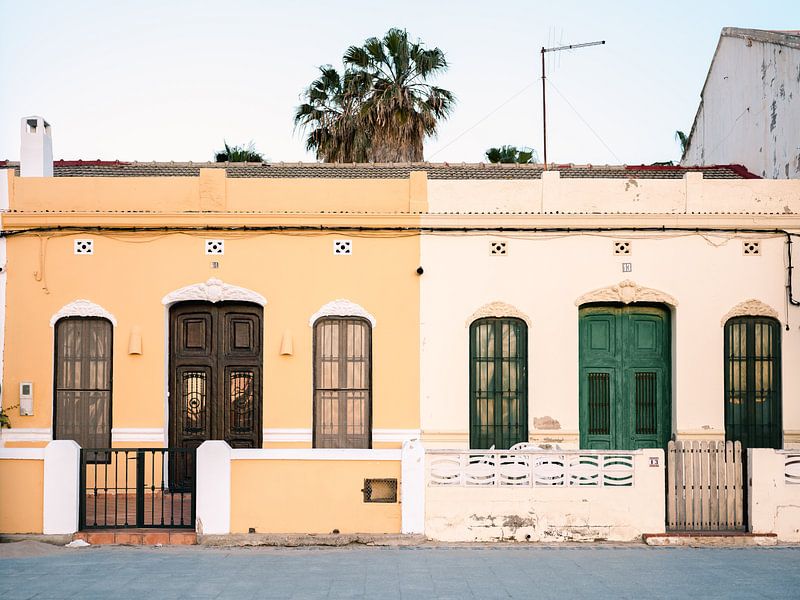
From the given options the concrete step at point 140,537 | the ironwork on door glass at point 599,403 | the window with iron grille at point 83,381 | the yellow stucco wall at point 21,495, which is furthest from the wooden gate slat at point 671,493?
the window with iron grille at point 83,381

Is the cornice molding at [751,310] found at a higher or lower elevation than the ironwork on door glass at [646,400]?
higher

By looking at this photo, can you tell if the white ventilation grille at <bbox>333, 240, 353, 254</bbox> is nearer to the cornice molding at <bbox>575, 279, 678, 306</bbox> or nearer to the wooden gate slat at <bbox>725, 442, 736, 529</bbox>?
the cornice molding at <bbox>575, 279, 678, 306</bbox>

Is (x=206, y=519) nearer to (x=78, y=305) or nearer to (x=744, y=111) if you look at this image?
(x=78, y=305)

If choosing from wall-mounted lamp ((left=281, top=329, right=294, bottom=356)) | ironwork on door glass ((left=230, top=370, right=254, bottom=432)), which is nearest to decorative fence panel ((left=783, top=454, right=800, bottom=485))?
wall-mounted lamp ((left=281, top=329, right=294, bottom=356))

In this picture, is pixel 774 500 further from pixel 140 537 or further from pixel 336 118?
pixel 336 118

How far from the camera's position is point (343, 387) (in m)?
13.3

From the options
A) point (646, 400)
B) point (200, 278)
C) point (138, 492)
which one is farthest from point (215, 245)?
Answer: point (646, 400)

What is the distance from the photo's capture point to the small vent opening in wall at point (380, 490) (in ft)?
35.4

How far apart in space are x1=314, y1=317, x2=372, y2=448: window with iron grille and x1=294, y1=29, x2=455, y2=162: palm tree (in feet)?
35.3

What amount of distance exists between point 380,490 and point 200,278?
4528mm

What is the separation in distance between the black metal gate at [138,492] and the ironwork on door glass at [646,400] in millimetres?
6590

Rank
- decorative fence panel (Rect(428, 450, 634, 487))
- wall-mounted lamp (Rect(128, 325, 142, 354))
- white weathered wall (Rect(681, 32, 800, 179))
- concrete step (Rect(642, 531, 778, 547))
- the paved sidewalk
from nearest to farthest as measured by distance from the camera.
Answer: the paved sidewalk → concrete step (Rect(642, 531, 778, 547)) → decorative fence panel (Rect(428, 450, 634, 487)) → wall-mounted lamp (Rect(128, 325, 142, 354)) → white weathered wall (Rect(681, 32, 800, 179))

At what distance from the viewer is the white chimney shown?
551 inches

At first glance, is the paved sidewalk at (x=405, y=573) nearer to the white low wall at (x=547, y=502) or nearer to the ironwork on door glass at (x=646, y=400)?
the white low wall at (x=547, y=502)
